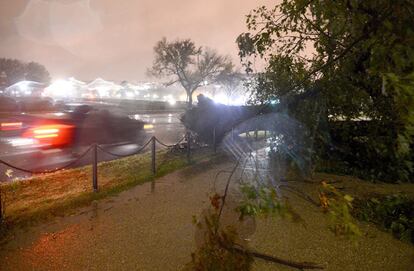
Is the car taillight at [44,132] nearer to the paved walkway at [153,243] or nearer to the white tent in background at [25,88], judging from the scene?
the paved walkway at [153,243]

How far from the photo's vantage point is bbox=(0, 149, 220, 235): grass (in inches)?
237

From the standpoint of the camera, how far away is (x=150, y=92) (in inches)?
→ 4237

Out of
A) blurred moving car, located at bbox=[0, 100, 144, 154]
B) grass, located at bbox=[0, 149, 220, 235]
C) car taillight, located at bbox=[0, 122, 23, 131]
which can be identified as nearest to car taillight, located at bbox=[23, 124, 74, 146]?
blurred moving car, located at bbox=[0, 100, 144, 154]

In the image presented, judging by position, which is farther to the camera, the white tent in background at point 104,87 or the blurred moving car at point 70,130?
the white tent in background at point 104,87

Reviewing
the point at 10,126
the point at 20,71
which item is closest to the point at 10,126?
the point at 10,126

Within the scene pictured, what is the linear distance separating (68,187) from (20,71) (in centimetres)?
9312

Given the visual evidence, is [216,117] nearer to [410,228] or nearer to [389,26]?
[410,228]

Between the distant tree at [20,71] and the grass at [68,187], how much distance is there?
3536 inches

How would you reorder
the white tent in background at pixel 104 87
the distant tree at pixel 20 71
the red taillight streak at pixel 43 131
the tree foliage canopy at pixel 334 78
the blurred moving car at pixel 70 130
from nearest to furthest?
the tree foliage canopy at pixel 334 78
the red taillight streak at pixel 43 131
the blurred moving car at pixel 70 130
the distant tree at pixel 20 71
the white tent in background at pixel 104 87

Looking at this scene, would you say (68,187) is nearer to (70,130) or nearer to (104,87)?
(70,130)

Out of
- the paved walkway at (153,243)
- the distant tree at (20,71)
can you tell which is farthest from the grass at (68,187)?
the distant tree at (20,71)

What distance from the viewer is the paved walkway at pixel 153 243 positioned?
4270mm

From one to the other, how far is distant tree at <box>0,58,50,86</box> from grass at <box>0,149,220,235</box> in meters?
89.8

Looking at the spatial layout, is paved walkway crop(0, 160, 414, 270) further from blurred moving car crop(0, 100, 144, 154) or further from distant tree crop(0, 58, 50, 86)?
distant tree crop(0, 58, 50, 86)
